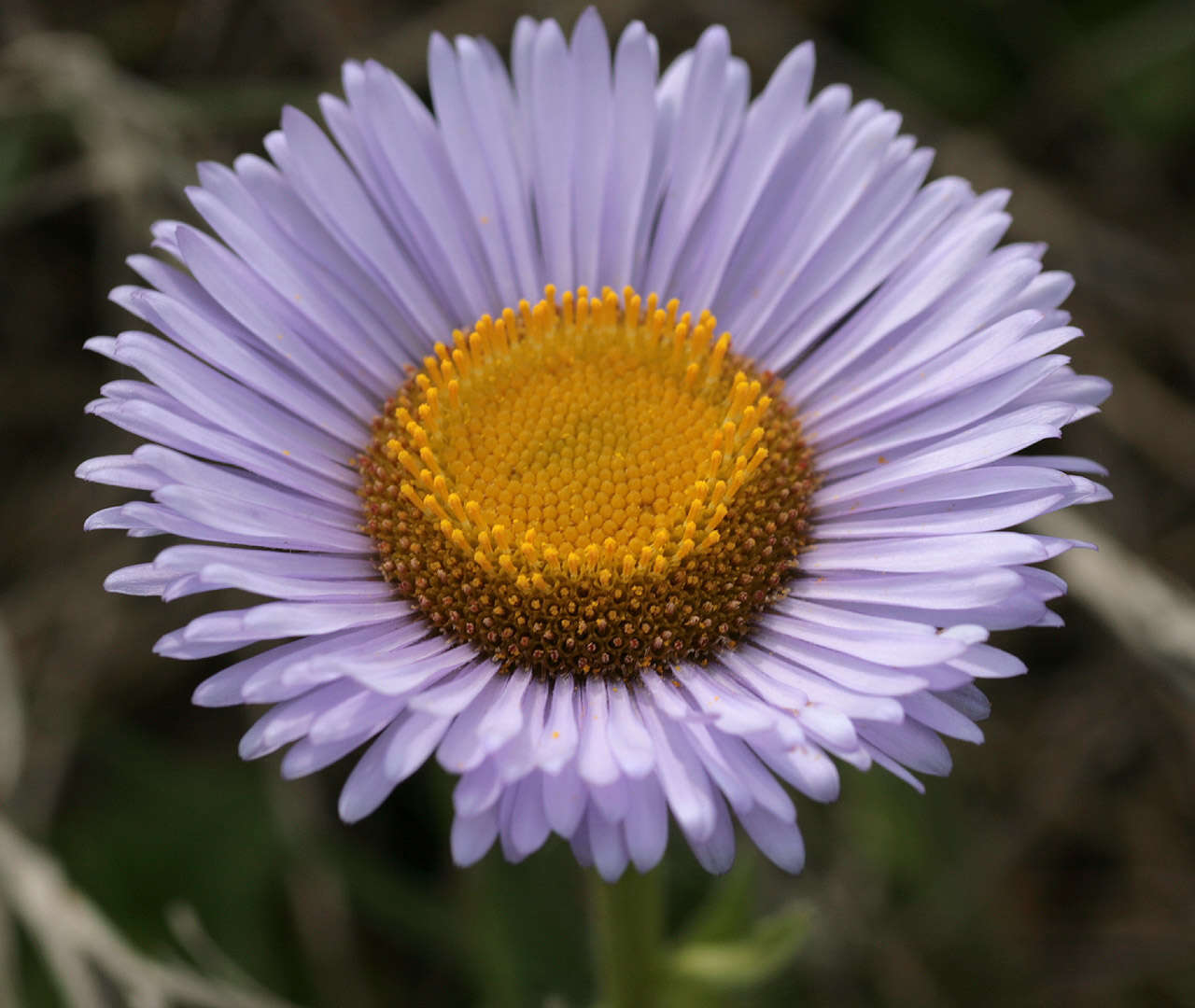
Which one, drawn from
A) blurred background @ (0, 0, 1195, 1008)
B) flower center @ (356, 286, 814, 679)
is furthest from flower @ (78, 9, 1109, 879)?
blurred background @ (0, 0, 1195, 1008)

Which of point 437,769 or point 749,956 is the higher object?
point 437,769

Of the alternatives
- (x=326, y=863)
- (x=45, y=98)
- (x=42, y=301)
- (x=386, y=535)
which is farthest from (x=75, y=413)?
(x=386, y=535)

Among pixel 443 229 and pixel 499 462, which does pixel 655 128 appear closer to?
pixel 443 229

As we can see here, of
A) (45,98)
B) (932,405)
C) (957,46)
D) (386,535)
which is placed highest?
(957,46)

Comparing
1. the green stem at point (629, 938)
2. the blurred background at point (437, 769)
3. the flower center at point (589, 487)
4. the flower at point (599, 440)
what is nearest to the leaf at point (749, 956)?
the green stem at point (629, 938)

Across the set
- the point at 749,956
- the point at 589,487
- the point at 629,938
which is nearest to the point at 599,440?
the point at 589,487

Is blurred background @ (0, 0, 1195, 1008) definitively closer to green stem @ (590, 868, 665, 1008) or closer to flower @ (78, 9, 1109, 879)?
→ green stem @ (590, 868, 665, 1008)

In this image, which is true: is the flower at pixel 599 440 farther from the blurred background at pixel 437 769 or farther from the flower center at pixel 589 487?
the blurred background at pixel 437 769

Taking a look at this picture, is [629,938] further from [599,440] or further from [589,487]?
[599,440]
